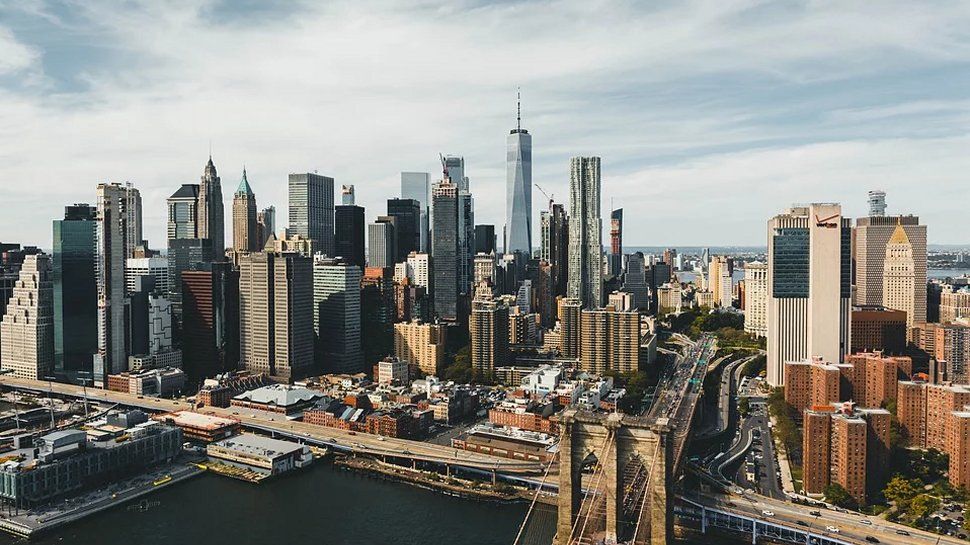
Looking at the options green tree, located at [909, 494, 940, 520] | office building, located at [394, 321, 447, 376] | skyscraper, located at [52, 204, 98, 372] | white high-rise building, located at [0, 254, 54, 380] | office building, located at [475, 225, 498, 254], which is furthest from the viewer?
office building, located at [475, 225, 498, 254]

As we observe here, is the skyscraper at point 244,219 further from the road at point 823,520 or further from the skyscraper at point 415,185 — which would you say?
the road at point 823,520

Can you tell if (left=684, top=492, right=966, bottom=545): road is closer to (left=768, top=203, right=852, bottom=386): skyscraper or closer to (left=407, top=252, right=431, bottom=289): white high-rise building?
(left=768, top=203, right=852, bottom=386): skyscraper

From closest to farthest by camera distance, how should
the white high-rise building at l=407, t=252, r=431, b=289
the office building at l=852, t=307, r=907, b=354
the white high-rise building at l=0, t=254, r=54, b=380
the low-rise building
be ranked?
the low-rise building, the office building at l=852, t=307, r=907, b=354, the white high-rise building at l=0, t=254, r=54, b=380, the white high-rise building at l=407, t=252, r=431, b=289

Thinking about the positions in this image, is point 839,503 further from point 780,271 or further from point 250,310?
point 250,310

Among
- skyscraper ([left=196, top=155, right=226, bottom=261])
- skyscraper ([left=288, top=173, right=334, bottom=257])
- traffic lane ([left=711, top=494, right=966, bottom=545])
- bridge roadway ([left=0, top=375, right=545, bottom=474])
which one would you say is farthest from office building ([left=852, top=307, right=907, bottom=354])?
skyscraper ([left=196, top=155, right=226, bottom=261])

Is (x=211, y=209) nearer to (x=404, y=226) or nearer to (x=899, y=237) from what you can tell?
(x=404, y=226)

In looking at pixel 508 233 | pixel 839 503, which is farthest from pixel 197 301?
pixel 508 233
